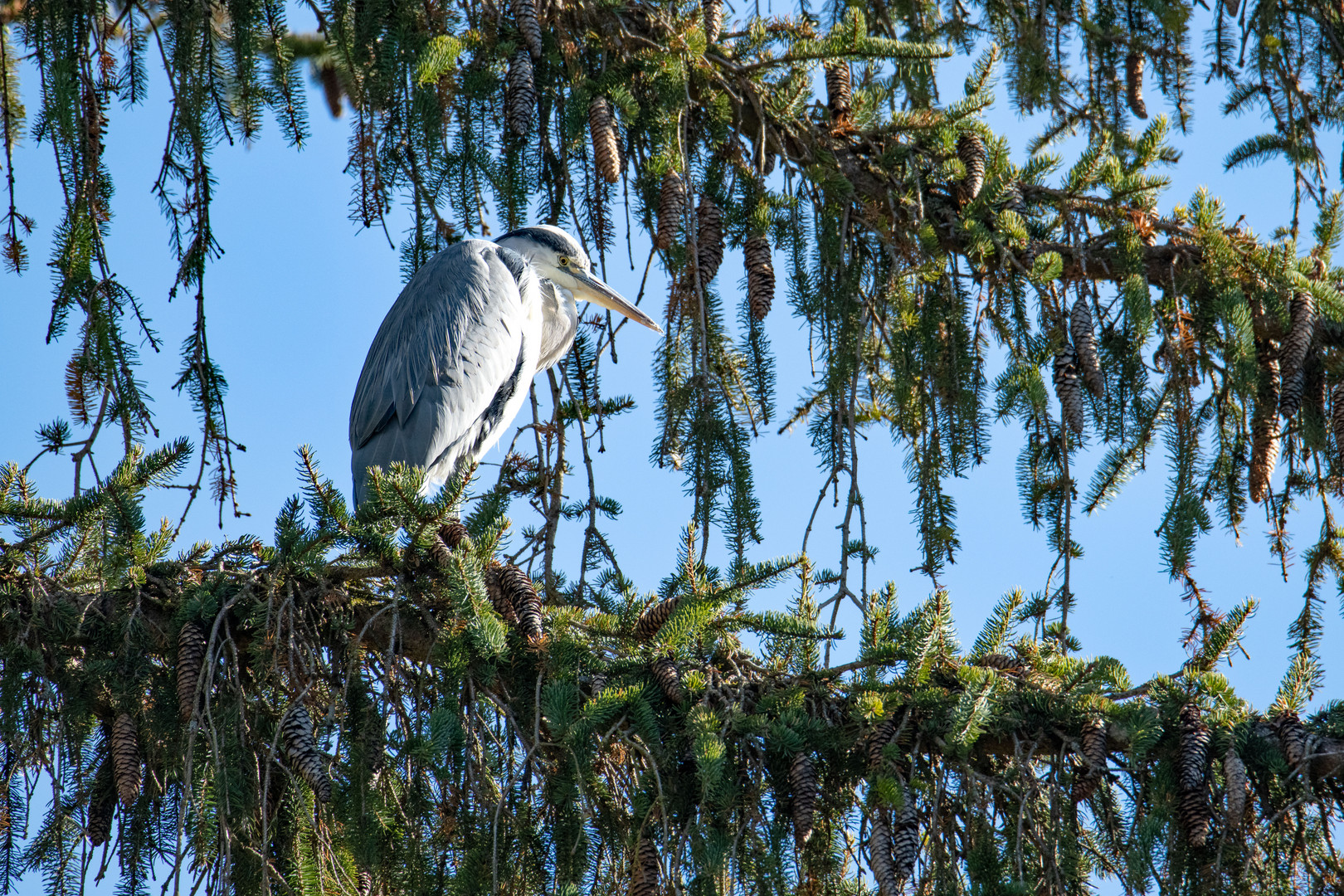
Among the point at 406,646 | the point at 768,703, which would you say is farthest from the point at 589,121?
the point at 768,703

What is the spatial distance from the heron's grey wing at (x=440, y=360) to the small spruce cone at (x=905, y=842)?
2431 mm

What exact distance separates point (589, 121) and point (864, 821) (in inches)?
75.7

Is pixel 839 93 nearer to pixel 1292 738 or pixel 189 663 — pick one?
pixel 1292 738

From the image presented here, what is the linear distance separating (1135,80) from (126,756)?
3725 mm

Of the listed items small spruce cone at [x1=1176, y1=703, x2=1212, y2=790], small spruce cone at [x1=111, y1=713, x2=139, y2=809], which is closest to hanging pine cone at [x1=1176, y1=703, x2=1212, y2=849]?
small spruce cone at [x1=1176, y1=703, x2=1212, y2=790]

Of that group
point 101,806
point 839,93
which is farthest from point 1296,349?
point 101,806

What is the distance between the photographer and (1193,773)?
1916 millimetres

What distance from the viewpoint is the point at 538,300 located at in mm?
4375

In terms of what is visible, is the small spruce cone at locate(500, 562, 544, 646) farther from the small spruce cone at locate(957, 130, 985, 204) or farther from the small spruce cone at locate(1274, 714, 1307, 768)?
the small spruce cone at locate(957, 130, 985, 204)

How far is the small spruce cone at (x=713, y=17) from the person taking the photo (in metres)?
3.19

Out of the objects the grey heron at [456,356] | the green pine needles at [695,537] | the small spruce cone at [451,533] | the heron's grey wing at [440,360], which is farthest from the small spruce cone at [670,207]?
the heron's grey wing at [440,360]

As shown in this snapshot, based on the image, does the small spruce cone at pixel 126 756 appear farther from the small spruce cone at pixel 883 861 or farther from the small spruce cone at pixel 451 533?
Result: the small spruce cone at pixel 883 861

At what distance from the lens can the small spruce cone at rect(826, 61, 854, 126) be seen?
3211 millimetres

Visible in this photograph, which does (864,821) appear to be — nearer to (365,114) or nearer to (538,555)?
(538,555)
